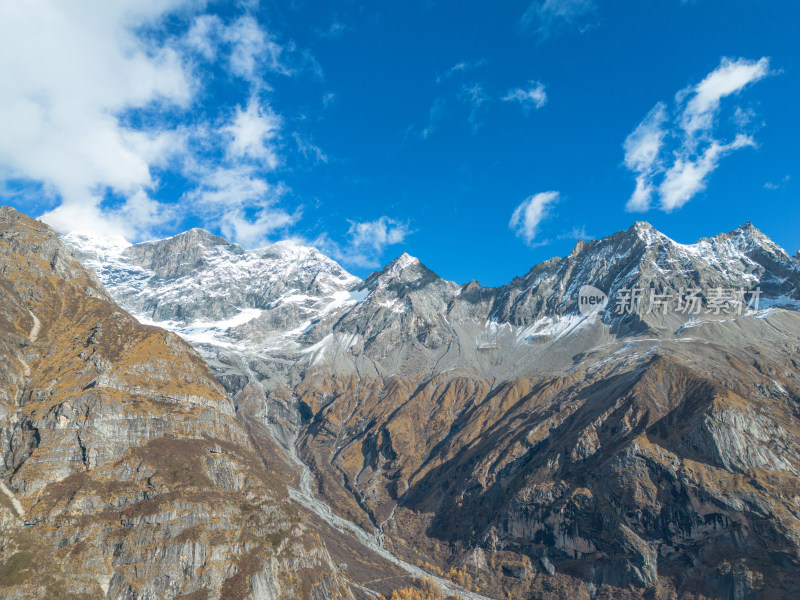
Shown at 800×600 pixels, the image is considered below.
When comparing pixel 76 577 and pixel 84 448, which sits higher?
pixel 84 448

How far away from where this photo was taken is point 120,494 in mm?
154250

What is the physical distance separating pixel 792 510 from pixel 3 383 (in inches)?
10706

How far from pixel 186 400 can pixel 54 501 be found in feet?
195

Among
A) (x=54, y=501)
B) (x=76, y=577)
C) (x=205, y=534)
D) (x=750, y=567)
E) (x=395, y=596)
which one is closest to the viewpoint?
(x=76, y=577)

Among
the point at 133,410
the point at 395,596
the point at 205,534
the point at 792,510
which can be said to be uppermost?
the point at 133,410

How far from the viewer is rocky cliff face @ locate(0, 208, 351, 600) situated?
452ft

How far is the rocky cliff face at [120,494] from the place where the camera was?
13762cm

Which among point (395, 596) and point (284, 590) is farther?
point (395, 596)

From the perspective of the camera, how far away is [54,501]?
5699 inches

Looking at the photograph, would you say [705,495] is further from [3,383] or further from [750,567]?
[3,383]

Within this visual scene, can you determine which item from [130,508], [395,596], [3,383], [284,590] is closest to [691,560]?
[395,596]

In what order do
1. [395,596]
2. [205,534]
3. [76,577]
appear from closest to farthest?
[76,577]
[205,534]
[395,596]

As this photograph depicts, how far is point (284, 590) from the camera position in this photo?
161500 millimetres

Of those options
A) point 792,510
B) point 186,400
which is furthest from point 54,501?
point 792,510
